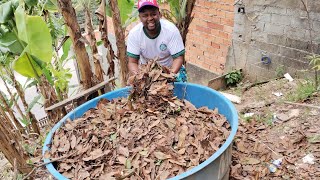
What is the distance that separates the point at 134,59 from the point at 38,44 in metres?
0.87

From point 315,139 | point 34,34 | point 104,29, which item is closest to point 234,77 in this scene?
point 315,139

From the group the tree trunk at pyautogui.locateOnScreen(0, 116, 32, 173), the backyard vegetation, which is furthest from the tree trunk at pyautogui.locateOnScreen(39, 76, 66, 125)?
the tree trunk at pyautogui.locateOnScreen(0, 116, 32, 173)

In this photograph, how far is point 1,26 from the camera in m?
2.75

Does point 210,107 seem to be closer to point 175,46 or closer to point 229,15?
point 175,46

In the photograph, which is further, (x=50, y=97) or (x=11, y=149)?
(x=50, y=97)

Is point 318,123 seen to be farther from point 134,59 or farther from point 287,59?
point 134,59

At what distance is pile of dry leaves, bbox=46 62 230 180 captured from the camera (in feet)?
5.85

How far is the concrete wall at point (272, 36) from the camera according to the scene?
3.38 meters

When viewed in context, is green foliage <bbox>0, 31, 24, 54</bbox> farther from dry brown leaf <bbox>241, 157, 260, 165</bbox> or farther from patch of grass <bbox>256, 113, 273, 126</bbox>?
patch of grass <bbox>256, 113, 273, 126</bbox>

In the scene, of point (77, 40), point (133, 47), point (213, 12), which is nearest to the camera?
point (77, 40)

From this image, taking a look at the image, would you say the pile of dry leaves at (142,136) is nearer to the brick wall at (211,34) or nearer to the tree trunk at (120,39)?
the tree trunk at (120,39)

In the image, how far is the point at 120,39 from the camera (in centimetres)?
281

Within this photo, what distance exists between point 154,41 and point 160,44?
62 mm

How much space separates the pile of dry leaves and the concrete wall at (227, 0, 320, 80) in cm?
187
